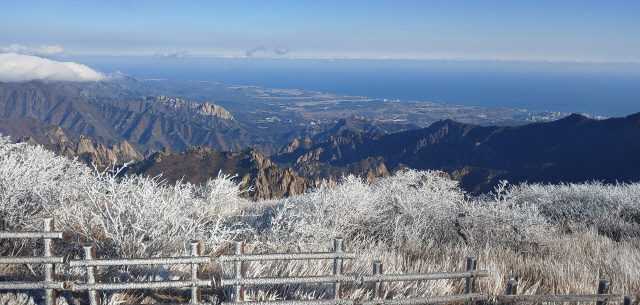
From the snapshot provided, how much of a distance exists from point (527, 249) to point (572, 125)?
11485 cm

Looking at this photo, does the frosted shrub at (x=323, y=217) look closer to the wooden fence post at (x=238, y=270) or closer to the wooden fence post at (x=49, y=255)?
the wooden fence post at (x=238, y=270)

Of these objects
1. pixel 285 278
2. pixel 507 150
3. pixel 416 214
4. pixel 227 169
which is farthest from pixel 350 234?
pixel 507 150

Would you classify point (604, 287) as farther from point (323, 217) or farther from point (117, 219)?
A: point (117, 219)

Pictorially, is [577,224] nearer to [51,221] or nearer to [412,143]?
[51,221]

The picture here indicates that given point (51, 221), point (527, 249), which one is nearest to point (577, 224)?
point (527, 249)

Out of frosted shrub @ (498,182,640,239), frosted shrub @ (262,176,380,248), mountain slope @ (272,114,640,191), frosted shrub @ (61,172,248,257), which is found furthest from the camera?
mountain slope @ (272,114,640,191)

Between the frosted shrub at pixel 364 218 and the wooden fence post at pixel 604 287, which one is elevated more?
the wooden fence post at pixel 604 287

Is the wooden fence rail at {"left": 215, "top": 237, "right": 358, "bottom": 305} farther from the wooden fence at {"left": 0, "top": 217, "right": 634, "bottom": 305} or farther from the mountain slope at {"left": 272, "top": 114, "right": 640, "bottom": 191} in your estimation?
the mountain slope at {"left": 272, "top": 114, "right": 640, "bottom": 191}

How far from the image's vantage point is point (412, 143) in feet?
436

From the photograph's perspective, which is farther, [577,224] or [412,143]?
[412,143]

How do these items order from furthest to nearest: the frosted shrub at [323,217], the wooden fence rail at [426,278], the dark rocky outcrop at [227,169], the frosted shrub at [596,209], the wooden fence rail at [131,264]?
the dark rocky outcrop at [227,169]
the frosted shrub at [596,209]
the frosted shrub at [323,217]
the wooden fence rail at [426,278]
the wooden fence rail at [131,264]

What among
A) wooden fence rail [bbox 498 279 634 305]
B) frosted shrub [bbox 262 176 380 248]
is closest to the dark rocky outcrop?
frosted shrub [bbox 262 176 380 248]

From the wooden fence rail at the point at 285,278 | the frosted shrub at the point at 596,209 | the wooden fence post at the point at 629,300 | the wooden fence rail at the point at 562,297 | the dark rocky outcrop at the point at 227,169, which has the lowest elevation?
the dark rocky outcrop at the point at 227,169

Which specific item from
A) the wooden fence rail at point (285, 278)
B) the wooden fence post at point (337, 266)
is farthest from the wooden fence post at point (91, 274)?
the wooden fence post at point (337, 266)
